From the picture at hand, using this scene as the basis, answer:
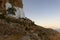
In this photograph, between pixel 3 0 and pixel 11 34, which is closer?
pixel 11 34

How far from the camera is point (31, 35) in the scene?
26.8 m

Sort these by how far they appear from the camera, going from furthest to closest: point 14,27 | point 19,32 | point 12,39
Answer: point 14,27 < point 19,32 < point 12,39

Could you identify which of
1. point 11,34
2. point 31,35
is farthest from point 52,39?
point 11,34

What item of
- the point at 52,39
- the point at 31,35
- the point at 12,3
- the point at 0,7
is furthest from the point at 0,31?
the point at 12,3

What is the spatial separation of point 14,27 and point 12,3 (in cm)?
1726

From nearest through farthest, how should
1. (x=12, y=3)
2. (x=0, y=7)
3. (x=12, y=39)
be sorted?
1. (x=12, y=39)
2. (x=0, y=7)
3. (x=12, y=3)

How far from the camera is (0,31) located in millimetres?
27656

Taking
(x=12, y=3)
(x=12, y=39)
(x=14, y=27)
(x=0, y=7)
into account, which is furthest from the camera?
(x=12, y=3)

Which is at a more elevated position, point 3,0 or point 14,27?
point 3,0

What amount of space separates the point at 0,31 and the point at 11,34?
1768 millimetres

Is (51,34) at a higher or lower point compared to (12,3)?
lower

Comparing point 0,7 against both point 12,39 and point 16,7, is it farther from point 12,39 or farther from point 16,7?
point 12,39

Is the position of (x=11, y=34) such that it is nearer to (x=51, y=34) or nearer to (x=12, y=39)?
(x=12, y=39)

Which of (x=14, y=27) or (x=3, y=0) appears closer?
(x=14, y=27)
